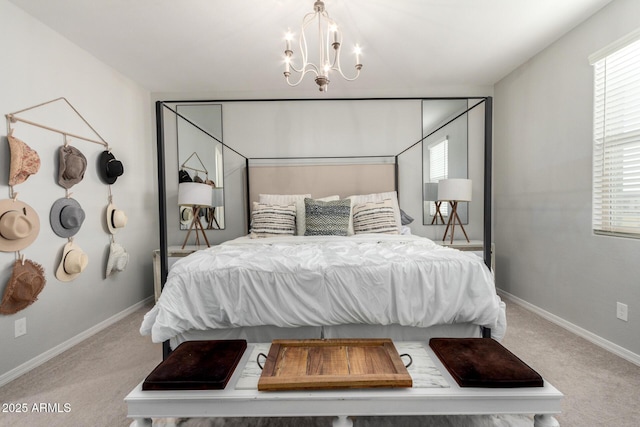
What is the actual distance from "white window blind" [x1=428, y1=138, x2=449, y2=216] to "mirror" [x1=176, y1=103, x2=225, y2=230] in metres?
2.50

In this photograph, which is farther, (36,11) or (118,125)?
(118,125)

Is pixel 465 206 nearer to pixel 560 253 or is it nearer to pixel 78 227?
pixel 560 253

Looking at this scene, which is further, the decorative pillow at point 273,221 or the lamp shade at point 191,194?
the lamp shade at point 191,194

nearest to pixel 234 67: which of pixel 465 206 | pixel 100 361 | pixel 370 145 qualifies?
pixel 370 145

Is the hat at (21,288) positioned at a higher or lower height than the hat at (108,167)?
lower

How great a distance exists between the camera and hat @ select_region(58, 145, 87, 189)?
7.66ft

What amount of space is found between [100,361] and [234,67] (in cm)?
271

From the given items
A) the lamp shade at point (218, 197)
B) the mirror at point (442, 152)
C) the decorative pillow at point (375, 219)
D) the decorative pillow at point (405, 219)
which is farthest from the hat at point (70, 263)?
the mirror at point (442, 152)

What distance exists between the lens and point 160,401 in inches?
44.8

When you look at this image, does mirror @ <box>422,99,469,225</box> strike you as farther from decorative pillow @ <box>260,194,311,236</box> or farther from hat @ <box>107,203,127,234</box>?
hat @ <box>107,203,127,234</box>

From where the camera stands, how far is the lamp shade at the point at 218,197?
3.70 m

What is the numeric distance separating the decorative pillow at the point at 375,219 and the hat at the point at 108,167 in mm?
2268

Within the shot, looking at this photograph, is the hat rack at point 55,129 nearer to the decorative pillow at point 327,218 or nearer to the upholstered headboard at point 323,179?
the upholstered headboard at point 323,179

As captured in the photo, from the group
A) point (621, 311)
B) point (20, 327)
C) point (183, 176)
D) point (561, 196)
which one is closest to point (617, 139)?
point (561, 196)
